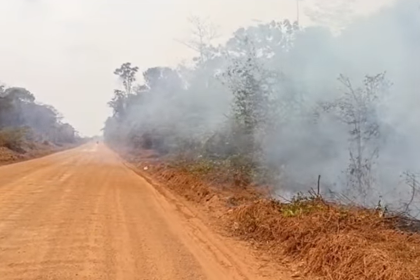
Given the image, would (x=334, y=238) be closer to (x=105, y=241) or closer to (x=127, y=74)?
(x=105, y=241)

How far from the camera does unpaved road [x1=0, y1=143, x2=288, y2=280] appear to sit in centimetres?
476

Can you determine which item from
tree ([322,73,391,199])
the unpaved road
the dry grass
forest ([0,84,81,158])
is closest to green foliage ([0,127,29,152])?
forest ([0,84,81,158])

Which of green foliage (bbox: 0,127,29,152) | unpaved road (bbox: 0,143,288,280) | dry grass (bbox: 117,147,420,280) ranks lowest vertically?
unpaved road (bbox: 0,143,288,280)

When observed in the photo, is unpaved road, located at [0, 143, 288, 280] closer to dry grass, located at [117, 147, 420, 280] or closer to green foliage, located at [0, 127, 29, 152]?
dry grass, located at [117, 147, 420, 280]

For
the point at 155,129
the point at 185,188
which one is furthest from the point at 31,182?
the point at 155,129

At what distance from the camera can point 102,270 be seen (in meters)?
4.73

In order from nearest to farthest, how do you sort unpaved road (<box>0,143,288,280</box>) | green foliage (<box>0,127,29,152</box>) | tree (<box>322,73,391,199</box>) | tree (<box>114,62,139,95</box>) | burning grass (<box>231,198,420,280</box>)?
burning grass (<box>231,198,420,280</box>) → unpaved road (<box>0,143,288,280</box>) → tree (<box>322,73,391,199</box>) → green foliage (<box>0,127,29,152</box>) → tree (<box>114,62,139,95</box>)

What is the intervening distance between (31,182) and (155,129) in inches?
641

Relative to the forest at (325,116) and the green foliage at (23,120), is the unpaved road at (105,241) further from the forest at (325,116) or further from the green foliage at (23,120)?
the green foliage at (23,120)

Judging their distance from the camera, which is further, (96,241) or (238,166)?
(238,166)

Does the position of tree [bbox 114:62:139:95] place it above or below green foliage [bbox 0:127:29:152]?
above

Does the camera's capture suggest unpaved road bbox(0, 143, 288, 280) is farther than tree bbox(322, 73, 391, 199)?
No

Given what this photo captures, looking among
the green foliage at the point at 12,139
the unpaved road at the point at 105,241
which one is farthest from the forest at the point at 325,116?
the green foliage at the point at 12,139

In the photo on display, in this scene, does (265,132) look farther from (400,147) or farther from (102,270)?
(102,270)
